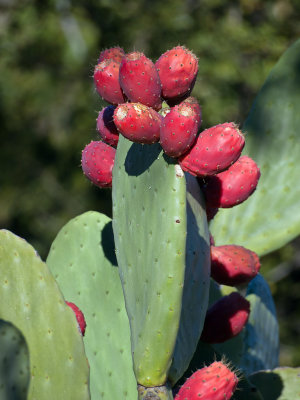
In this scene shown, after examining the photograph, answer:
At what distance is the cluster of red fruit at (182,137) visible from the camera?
1.21 metres

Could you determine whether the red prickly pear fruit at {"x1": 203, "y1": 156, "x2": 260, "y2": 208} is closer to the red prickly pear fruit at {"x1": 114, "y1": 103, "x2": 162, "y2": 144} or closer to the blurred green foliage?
the red prickly pear fruit at {"x1": 114, "y1": 103, "x2": 162, "y2": 144}

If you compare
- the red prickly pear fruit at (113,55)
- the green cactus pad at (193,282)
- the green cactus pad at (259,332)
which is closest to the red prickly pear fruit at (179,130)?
the green cactus pad at (193,282)

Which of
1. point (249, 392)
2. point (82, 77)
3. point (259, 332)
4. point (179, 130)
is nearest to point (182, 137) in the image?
point (179, 130)

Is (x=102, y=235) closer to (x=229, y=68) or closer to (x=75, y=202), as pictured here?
(x=229, y=68)

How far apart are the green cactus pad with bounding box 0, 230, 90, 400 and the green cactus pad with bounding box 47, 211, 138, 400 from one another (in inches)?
13.5

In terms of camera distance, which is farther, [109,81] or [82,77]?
[82,77]

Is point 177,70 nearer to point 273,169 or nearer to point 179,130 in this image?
point 179,130

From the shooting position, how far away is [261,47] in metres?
5.02

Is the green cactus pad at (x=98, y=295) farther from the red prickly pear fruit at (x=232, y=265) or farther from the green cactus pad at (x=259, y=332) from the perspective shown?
the green cactus pad at (x=259, y=332)

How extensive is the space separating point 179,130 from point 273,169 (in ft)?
2.38

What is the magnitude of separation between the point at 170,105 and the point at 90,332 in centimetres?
51

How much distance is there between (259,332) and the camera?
6.28 ft

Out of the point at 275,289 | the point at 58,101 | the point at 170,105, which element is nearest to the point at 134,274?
the point at 170,105

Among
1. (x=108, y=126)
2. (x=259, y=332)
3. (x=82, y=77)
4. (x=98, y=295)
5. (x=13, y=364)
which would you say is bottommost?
(x=82, y=77)
